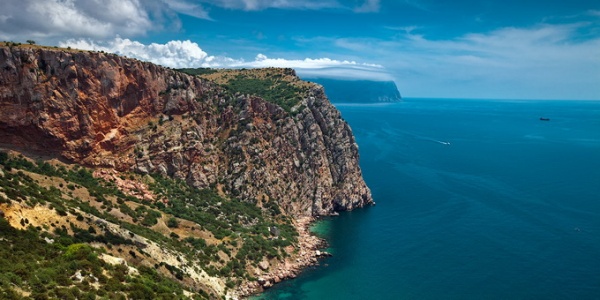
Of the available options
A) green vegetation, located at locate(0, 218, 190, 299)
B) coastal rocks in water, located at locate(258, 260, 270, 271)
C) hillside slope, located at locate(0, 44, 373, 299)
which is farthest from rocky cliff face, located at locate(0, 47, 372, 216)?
green vegetation, located at locate(0, 218, 190, 299)

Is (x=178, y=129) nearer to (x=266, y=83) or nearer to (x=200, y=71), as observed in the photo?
(x=266, y=83)

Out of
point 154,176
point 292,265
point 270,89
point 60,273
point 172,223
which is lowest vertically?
point 292,265

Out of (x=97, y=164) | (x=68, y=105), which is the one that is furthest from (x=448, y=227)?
(x=68, y=105)

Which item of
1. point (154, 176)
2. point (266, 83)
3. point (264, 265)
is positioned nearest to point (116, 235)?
point (264, 265)

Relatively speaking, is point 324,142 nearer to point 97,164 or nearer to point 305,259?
point 305,259

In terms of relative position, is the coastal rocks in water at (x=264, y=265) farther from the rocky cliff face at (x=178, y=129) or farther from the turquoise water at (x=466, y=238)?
the rocky cliff face at (x=178, y=129)

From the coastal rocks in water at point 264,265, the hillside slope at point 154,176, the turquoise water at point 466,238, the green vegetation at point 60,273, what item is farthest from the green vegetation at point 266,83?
the green vegetation at point 60,273
